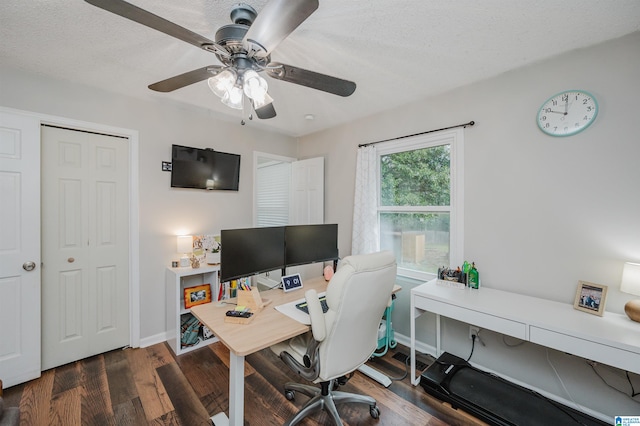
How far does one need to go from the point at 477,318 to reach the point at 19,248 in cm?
346

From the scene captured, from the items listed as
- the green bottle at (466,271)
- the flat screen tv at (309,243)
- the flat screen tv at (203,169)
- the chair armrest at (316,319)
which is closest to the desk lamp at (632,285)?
the green bottle at (466,271)

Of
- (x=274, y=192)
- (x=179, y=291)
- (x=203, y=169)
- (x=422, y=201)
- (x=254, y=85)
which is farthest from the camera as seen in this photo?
(x=274, y=192)

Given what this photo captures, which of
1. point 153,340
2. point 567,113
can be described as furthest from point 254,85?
point 153,340

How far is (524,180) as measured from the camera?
6.68 ft

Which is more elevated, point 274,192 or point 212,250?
point 274,192

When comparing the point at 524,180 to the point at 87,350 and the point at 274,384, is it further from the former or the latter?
the point at 87,350

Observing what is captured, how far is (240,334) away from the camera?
1.42 meters

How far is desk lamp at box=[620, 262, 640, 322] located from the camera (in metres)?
1.51

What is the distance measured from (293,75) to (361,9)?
19.6 inches

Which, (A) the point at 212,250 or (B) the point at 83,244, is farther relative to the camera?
(A) the point at 212,250

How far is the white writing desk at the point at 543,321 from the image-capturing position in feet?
4.57

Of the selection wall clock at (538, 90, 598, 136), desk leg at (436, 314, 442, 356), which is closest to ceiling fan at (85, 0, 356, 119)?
wall clock at (538, 90, 598, 136)

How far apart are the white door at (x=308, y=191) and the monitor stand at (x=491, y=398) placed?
207 centimetres

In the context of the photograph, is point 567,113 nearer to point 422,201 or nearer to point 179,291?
point 422,201
